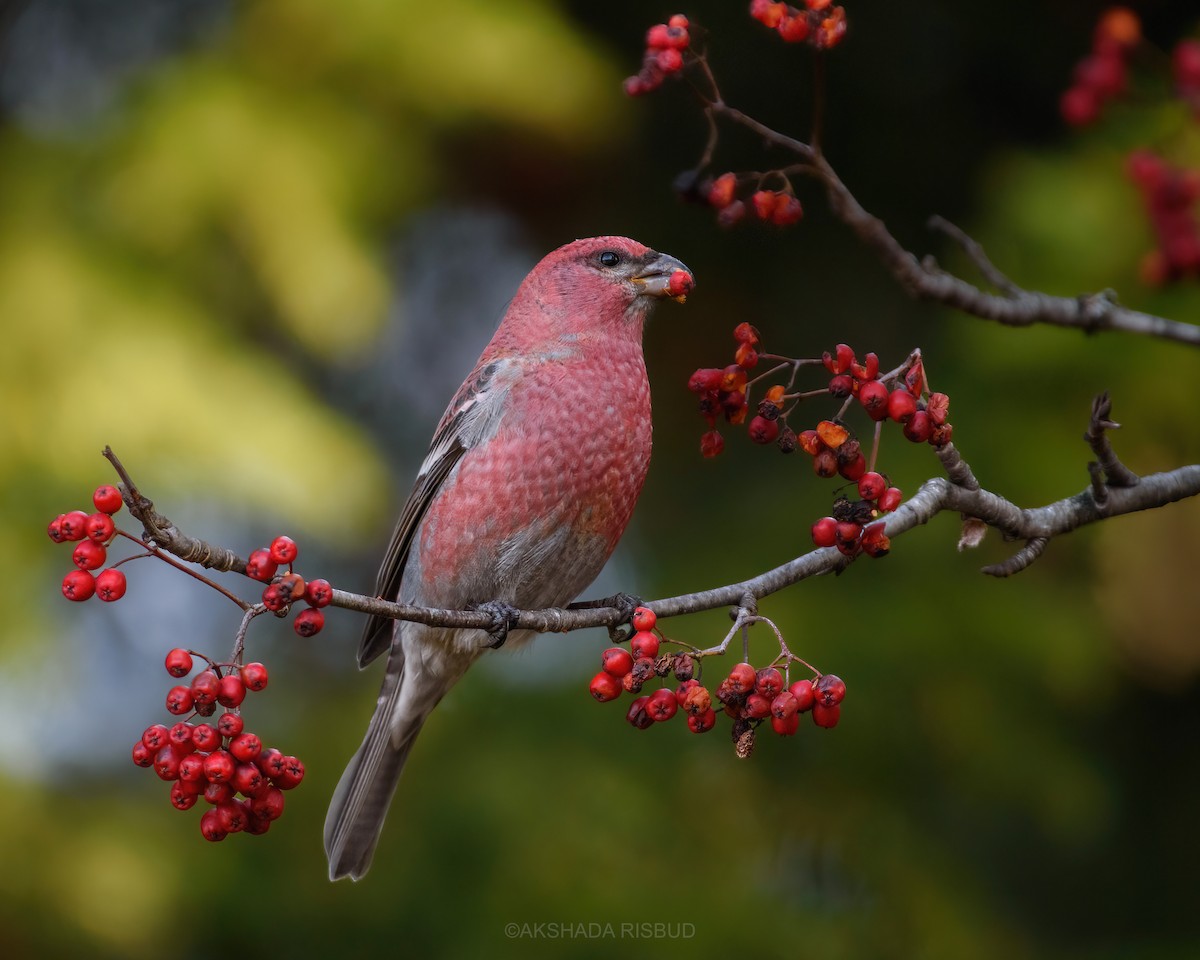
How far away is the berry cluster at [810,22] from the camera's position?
218 centimetres

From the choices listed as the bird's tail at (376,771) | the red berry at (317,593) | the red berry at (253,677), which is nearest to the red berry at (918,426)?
the red berry at (317,593)

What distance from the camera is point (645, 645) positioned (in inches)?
88.7

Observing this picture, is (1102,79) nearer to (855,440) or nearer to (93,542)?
(855,440)

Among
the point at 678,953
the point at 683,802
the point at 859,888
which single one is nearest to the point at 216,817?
the point at 678,953

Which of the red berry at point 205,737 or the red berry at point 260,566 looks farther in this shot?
the red berry at point 205,737

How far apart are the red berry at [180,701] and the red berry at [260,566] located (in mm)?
242

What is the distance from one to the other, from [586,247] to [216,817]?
A: 173 centimetres

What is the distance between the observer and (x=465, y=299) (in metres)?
6.36

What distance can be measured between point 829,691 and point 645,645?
11.3 inches

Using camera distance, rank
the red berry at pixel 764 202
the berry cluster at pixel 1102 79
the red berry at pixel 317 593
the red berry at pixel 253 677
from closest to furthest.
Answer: the red berry at pixel 317 593 → the red berry at pixel 253 677 → the red berry at pixel 764 202 → the berry cluster at pixel 1102 79

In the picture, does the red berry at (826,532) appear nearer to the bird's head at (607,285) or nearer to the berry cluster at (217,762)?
the berry cluster at (217,762)

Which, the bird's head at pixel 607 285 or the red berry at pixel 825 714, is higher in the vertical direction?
the bird's head at pixel 607 285

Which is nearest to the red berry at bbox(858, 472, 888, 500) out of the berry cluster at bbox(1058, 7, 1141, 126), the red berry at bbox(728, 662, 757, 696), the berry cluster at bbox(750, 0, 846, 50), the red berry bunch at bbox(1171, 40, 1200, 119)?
the red berry at bbox(728, 662, 757, 696)

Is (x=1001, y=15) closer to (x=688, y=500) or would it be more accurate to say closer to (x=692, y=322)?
(x=692, y=322)
